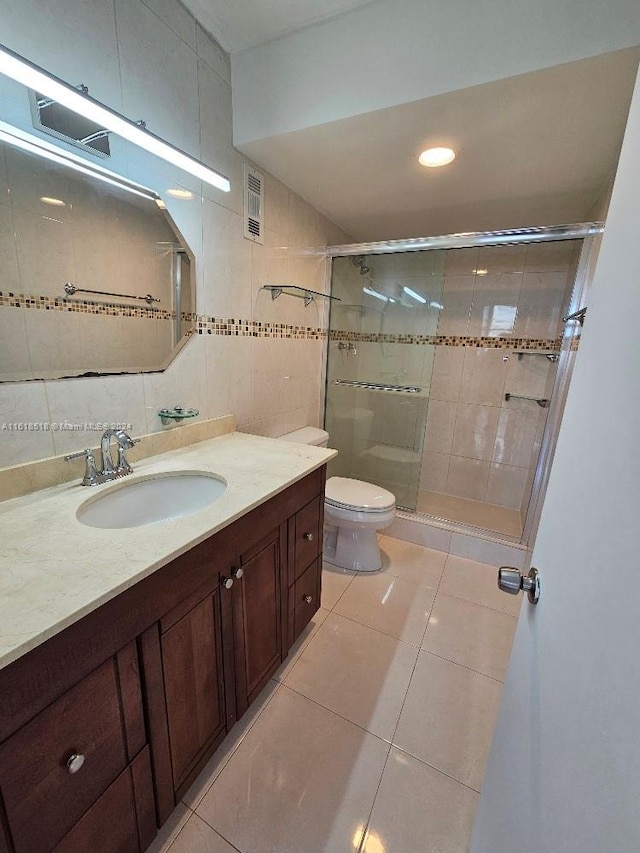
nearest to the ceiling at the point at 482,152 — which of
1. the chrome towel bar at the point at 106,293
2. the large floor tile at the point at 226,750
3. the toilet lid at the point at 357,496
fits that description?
the chrome towel bar at the point at 106,293

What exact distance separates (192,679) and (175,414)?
890 millimetres

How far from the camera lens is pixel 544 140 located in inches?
55.5

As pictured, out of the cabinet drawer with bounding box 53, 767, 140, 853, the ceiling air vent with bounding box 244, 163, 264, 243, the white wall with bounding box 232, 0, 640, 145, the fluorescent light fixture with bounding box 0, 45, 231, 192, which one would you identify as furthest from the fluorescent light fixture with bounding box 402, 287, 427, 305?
the cabinet drawer with bounding box 53, 767, 140, 853

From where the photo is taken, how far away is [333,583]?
1.94 meters

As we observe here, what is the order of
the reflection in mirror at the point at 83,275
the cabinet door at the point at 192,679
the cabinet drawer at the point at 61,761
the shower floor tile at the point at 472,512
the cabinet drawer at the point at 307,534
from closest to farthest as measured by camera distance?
the cabinet drawer at the point at 61,761 → the cabinet door at the point at 192,679 → the reflection in mirror at the point at 83,275 → the cabinet drawer at the point at 307,534 → the shower floor tile at the point at 472,512

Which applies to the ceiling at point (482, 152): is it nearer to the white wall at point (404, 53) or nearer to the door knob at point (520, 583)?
the white wall at point (404, 53)

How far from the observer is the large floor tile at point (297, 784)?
3.14 feet

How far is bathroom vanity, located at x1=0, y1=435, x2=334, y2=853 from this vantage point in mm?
590

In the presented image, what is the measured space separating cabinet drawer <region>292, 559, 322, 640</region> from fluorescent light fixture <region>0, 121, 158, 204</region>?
5.11 feet

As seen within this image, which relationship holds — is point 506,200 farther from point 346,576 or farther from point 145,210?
point 346,576

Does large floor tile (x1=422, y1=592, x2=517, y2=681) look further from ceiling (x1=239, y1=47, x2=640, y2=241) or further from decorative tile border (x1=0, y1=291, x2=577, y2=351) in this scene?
ceiling (x1=239, y1=47, x2=640, y2=241)

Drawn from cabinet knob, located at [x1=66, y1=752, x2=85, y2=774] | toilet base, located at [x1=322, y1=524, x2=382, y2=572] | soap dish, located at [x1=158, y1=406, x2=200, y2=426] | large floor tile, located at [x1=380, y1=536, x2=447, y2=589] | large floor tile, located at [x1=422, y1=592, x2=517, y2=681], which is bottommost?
large floor tile, located at [x1=422, y1=592, x2=517, y2=681]

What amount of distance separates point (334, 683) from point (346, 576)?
654 millimetres

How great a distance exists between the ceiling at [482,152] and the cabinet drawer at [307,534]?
4.97 ft
